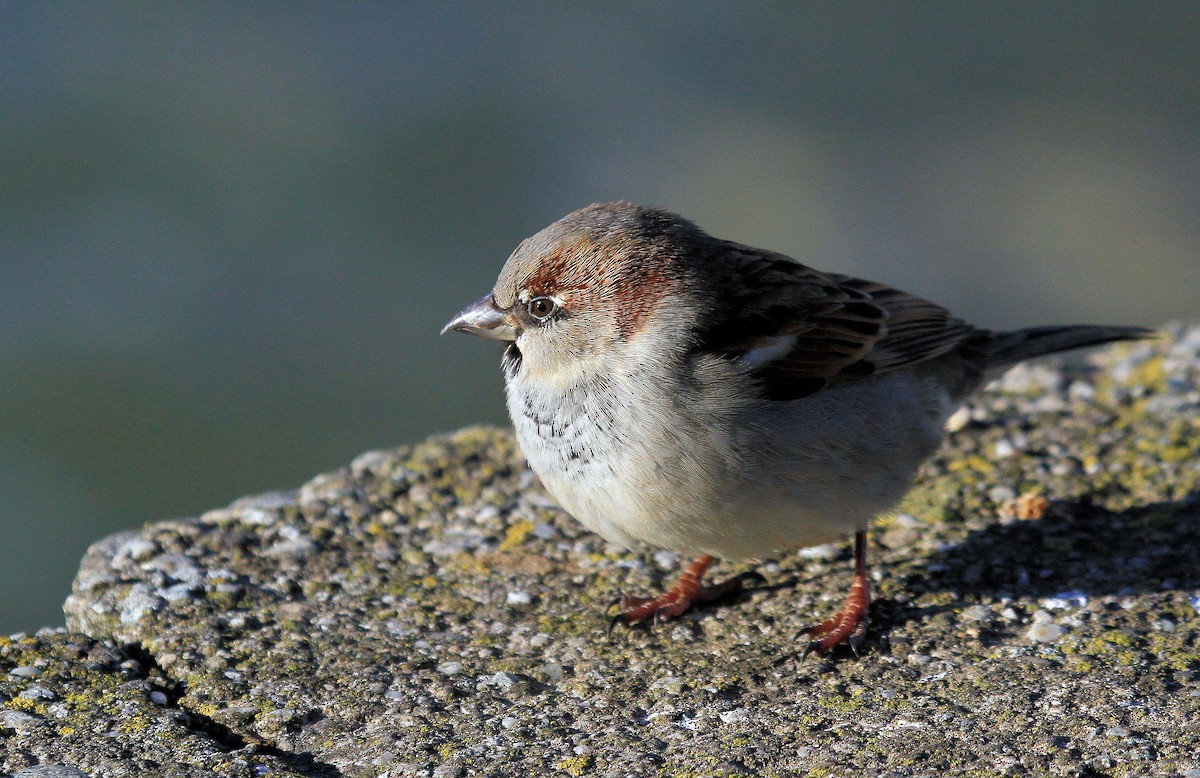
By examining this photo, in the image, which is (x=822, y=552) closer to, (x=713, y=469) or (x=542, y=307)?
(x=713, y=469)

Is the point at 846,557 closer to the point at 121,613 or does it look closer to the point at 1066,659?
the point at 1066,659

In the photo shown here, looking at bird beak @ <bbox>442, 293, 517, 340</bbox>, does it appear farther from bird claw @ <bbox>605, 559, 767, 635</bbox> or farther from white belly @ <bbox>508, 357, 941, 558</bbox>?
bird claw @ <bbox>605, 559, 767, 635</bbox>

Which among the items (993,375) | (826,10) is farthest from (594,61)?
(993,375)

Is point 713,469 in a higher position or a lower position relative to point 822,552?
higher

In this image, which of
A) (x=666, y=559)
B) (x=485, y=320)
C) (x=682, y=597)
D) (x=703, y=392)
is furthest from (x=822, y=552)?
(x=485, y=320)

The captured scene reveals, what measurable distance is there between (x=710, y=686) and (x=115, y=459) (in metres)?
4.19

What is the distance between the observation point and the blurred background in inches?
255

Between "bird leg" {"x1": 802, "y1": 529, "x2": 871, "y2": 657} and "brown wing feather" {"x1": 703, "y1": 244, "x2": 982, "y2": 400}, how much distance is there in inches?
18.4

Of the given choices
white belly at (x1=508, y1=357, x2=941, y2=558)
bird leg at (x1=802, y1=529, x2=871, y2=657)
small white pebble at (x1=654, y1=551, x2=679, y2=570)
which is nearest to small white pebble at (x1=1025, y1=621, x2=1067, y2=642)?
bird leg at (x1=802, y1=529, x2=871, y2=657)

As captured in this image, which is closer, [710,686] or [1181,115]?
[710,686]

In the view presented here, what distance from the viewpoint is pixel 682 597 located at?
3.36 metres

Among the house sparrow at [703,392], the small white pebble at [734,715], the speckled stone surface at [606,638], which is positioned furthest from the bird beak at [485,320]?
the small white pebble at [734,715]

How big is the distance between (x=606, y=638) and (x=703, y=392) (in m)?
0.66

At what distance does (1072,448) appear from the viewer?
13.0ft
